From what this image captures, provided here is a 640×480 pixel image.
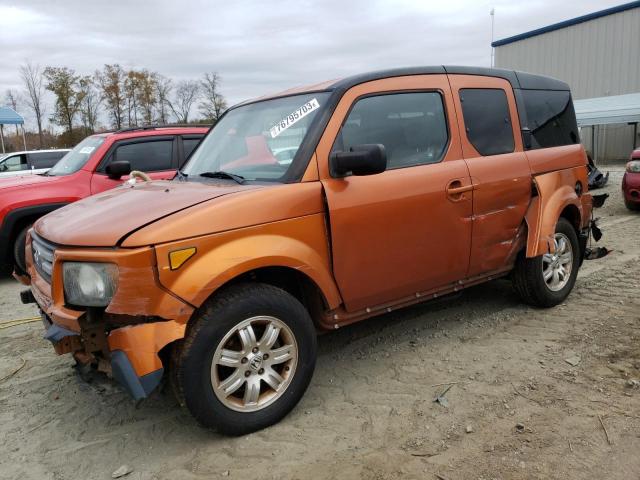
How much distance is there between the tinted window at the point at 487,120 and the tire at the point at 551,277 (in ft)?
3.22

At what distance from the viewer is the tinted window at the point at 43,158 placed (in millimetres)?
13961

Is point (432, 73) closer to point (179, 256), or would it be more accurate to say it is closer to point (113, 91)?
point (179, 256)

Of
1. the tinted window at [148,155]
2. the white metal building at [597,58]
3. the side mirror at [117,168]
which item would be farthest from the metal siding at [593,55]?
the side mirror at [117,168]

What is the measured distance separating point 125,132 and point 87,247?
16.7 feet

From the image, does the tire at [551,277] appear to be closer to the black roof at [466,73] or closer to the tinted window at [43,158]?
the black roof at [466,73]

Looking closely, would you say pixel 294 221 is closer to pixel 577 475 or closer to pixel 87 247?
pixel 87 247

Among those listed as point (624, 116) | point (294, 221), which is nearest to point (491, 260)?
point (294, 221)

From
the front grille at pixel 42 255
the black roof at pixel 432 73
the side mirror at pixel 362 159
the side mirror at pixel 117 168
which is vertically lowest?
the front grille at pixel 42 255

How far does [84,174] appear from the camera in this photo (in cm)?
698

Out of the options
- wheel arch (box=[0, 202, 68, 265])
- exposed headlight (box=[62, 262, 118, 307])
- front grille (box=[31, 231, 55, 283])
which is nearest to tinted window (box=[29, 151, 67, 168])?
wheel arch (box=[0, 202, 68, 265])

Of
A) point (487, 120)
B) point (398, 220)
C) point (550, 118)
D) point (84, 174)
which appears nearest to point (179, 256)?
point (398, 220)

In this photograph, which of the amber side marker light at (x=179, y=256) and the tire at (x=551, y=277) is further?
→ the tire at (x=551, y=277)

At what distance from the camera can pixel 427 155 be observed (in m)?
3.77

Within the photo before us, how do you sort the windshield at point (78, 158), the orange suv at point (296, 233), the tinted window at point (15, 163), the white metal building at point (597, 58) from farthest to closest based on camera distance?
the white metal building at point (597, 58)
the tinted window at point (15, 163)
the windshield at point (78, 158)
the orange suv at point (296, 233)
